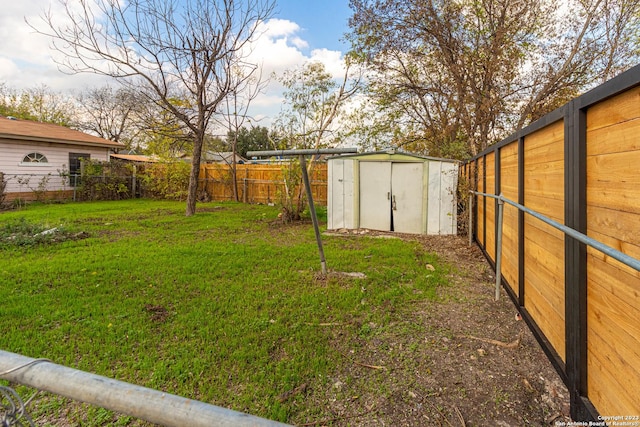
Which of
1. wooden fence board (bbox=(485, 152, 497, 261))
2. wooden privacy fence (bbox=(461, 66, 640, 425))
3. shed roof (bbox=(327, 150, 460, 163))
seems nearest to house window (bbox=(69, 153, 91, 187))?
shed roof (bbox=(327, 150, 460, 163))

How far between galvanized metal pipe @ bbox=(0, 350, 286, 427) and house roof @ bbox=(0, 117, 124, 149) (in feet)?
53.2

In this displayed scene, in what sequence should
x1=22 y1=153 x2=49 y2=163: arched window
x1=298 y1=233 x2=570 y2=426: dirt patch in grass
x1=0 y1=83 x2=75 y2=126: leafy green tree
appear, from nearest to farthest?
1. x1=298 y1=233 x2=570 y2=426: dirt patch in grass
2. x1=22 y1=153 x2=49 y2=163: arched window
3. x1=0 y1=83 x2=75 y2=126: leafy green tree

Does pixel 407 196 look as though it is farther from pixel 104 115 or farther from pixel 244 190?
pixel 104 115

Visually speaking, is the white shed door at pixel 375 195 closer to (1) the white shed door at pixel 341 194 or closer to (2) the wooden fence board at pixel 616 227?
(1) the white shed door at pixel 341 194

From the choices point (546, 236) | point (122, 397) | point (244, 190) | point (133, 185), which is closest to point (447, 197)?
point (546, 236)

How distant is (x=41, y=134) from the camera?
44.4 ft

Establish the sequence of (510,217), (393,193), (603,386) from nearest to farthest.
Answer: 1. (603,386)
2. (510,217)
3. (393,193)

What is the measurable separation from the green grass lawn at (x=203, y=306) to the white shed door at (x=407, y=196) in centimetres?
139

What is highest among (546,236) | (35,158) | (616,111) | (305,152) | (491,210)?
(35,158)

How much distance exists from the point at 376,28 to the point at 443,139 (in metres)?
4.00

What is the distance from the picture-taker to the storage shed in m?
7.89

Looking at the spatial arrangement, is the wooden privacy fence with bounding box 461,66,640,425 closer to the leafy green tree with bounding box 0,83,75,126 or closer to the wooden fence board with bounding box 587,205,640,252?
the wooden fence board with bounding box 587,205,640,252

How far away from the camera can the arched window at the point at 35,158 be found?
13.2m

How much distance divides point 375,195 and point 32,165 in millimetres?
14226
